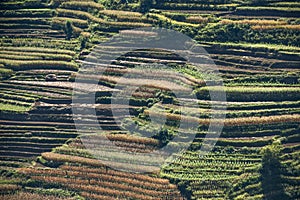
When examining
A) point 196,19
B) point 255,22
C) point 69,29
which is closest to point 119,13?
point 69,29

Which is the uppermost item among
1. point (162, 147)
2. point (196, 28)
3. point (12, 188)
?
point (196, 28)

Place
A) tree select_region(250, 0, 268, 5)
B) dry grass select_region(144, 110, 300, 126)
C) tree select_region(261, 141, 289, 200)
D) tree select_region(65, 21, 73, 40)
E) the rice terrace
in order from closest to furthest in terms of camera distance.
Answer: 1. tree select_region(261, 141, 289, 200)
2. the rice terrace
3. dry grass select_region(144, 110, 300, 126)
4. tree select_region(250, 0, 268, 5)
5. tree select_region(65, 21, 73, 40)

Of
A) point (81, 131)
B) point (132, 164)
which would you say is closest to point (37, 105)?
point (81, 131)

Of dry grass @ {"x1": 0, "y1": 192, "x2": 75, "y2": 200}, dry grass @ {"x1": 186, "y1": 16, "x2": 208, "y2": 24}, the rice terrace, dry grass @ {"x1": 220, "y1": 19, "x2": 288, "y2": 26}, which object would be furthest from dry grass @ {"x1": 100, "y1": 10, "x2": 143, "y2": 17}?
dry grass @ {"x1": 0, "y1": 192, "x2": 75, "y2": 200}

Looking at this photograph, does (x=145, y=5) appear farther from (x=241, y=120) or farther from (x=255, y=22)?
(x=241, y=120)

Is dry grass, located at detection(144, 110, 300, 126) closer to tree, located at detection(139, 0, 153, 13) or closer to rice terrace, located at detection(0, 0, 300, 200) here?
rice terrace, located at detection(0, 0, 300, 200)

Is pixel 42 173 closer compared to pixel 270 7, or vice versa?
pixel 42 173

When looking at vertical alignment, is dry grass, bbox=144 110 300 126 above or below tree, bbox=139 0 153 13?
below

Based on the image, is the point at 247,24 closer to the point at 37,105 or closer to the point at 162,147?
the point at 162,147
